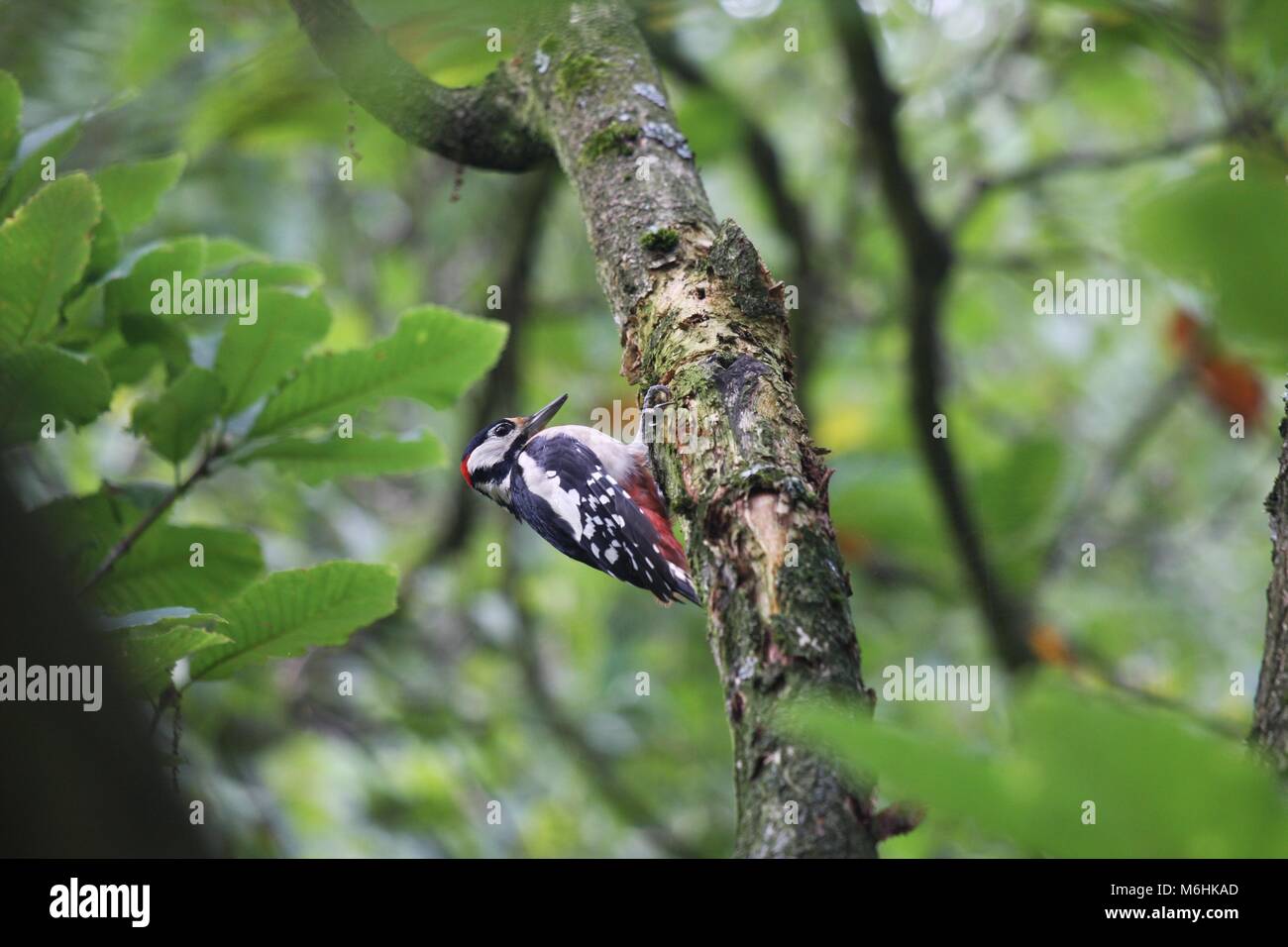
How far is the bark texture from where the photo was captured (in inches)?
54.1

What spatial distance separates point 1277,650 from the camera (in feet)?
4.83

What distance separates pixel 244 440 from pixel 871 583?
160 inches

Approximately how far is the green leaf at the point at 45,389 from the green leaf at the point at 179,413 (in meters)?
0.16

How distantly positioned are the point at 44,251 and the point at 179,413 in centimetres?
39

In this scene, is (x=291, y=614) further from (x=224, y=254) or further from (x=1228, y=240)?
(x=1228, y=240)

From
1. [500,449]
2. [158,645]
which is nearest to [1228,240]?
[158,645]

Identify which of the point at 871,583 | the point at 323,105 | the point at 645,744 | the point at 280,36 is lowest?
the point at 645,744

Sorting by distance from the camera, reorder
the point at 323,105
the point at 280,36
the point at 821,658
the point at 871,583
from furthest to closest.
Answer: the point at 871,583 < the point at 323,105 < the point at 280,36 < the point at 821,658

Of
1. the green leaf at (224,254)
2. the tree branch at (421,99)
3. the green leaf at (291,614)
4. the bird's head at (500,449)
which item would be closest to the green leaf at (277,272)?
the green leaf at (224,254)

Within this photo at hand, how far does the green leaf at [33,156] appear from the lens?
228 centimetres

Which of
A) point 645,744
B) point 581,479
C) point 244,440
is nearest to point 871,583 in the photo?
point 645,744

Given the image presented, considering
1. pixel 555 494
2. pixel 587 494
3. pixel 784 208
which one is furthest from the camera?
pixel 784 208
